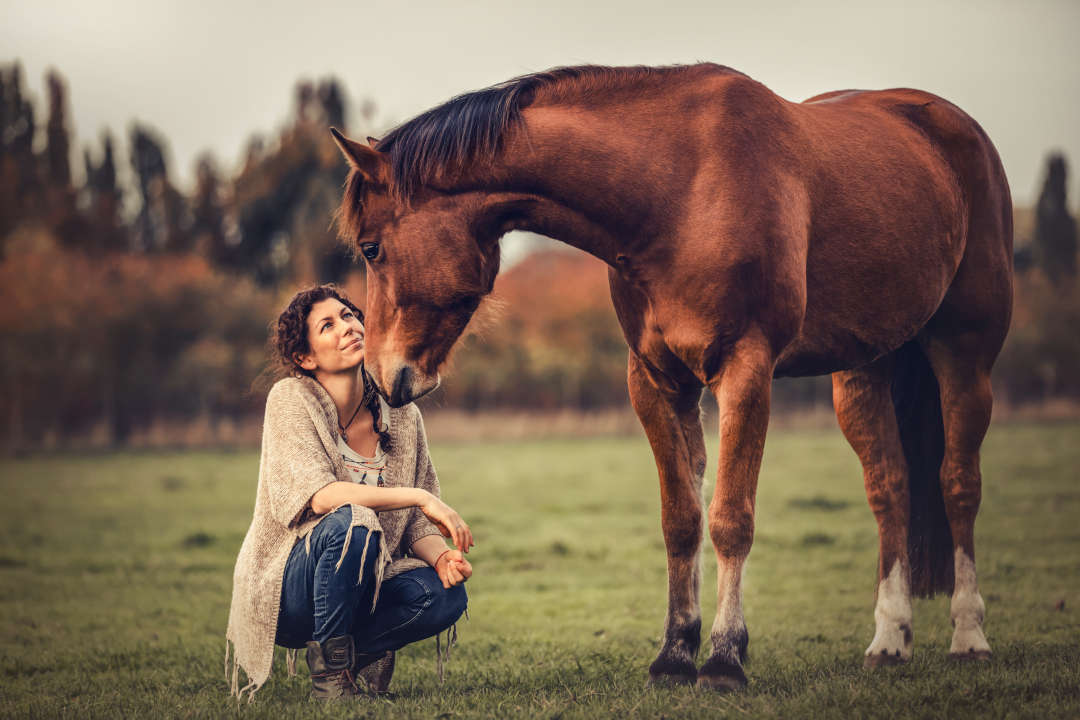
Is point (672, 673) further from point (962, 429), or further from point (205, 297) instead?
point (205, 297)

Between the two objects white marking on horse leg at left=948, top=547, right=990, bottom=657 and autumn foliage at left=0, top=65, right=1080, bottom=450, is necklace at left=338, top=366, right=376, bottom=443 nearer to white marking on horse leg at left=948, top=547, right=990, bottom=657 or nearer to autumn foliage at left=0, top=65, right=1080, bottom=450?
white marking on horse leg at left=948, top=547, right=990, bottom=657

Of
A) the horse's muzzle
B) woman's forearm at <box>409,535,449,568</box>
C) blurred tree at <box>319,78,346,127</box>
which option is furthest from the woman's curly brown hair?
blurred tree at <box>319,78,346,127</box>

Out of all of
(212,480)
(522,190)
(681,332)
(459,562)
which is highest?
(522,190)

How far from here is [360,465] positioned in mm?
4262

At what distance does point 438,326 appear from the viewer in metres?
3.96

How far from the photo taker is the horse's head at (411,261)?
12.6ft

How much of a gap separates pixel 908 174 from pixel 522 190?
2.03m

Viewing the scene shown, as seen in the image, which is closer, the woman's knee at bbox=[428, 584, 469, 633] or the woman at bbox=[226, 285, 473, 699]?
the woman at bbox=[226, 285, 473, 699]

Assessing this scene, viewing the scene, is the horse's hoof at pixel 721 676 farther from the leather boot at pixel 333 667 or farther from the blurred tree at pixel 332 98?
the blurred tree at pixel 332 98

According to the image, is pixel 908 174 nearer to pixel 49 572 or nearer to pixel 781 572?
pixel 781 572

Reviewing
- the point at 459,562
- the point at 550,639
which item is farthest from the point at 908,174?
the point at 550,639

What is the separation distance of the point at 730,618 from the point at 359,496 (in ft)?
5.14

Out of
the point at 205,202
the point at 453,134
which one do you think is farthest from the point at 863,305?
the point at 205,202

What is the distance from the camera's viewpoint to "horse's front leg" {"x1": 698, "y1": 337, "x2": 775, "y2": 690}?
3896 millimetres
